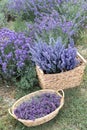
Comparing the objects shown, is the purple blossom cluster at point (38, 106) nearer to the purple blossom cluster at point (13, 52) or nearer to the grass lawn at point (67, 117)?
the grass lawn at point (67, 117)

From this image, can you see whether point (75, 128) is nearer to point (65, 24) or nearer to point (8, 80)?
point (8, 80)

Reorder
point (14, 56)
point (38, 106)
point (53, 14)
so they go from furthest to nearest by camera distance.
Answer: point (53, 14) < point (14, 56) < point (38, 106)

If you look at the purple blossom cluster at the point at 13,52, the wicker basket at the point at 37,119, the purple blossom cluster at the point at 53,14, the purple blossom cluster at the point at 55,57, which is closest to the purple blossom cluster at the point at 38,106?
the wicker basket at the point at 37,119

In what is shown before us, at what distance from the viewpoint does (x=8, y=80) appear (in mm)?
4258

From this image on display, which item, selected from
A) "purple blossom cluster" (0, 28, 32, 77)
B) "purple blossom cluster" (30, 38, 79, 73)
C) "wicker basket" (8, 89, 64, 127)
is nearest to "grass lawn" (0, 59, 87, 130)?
"wicker basket" (8, 89, 64, 127)

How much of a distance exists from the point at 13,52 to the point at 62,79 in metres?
0.82

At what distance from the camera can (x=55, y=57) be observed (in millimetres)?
3738

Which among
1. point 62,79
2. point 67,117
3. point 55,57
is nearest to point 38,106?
point 67,117

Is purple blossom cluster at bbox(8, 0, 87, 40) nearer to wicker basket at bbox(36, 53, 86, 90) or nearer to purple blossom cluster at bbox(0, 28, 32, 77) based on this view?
purple blossom cluster at bbox(0, 28, 32, 77)

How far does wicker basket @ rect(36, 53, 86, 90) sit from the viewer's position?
12.4ft

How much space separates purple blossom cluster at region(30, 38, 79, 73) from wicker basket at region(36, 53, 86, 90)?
2.7 inches

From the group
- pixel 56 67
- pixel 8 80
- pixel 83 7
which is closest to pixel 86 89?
pixel 56 67

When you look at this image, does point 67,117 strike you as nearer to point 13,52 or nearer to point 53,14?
point 13,52

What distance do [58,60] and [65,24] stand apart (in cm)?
87
